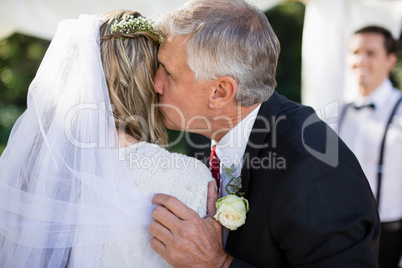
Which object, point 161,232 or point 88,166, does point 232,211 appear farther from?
point 88,166

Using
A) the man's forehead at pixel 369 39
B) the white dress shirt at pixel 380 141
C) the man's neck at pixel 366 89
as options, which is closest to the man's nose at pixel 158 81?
the white dress shirt at pixel 380 141

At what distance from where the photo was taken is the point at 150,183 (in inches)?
75.8

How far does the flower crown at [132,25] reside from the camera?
2.05m

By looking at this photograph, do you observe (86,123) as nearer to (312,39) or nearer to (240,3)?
(240,3)

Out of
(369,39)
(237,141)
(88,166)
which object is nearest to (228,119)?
(237,141)

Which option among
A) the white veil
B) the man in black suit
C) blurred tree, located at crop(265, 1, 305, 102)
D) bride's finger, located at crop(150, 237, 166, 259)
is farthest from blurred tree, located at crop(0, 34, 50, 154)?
bride's finger, located at crop(150, 237, 166, 259)

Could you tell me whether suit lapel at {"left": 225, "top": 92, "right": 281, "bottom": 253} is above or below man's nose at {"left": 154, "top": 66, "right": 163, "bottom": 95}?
below

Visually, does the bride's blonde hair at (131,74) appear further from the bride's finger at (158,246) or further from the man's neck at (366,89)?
the man's neck at (366,89)

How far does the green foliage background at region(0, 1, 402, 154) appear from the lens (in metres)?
6.80

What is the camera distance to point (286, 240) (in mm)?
1938

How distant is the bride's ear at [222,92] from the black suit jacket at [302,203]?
0.22 m

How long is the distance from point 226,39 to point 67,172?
3.29ft

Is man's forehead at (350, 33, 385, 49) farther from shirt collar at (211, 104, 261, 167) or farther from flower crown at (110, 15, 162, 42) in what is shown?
flower crown at (110, 15, 162, 42)

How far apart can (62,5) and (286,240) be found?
3336mm
